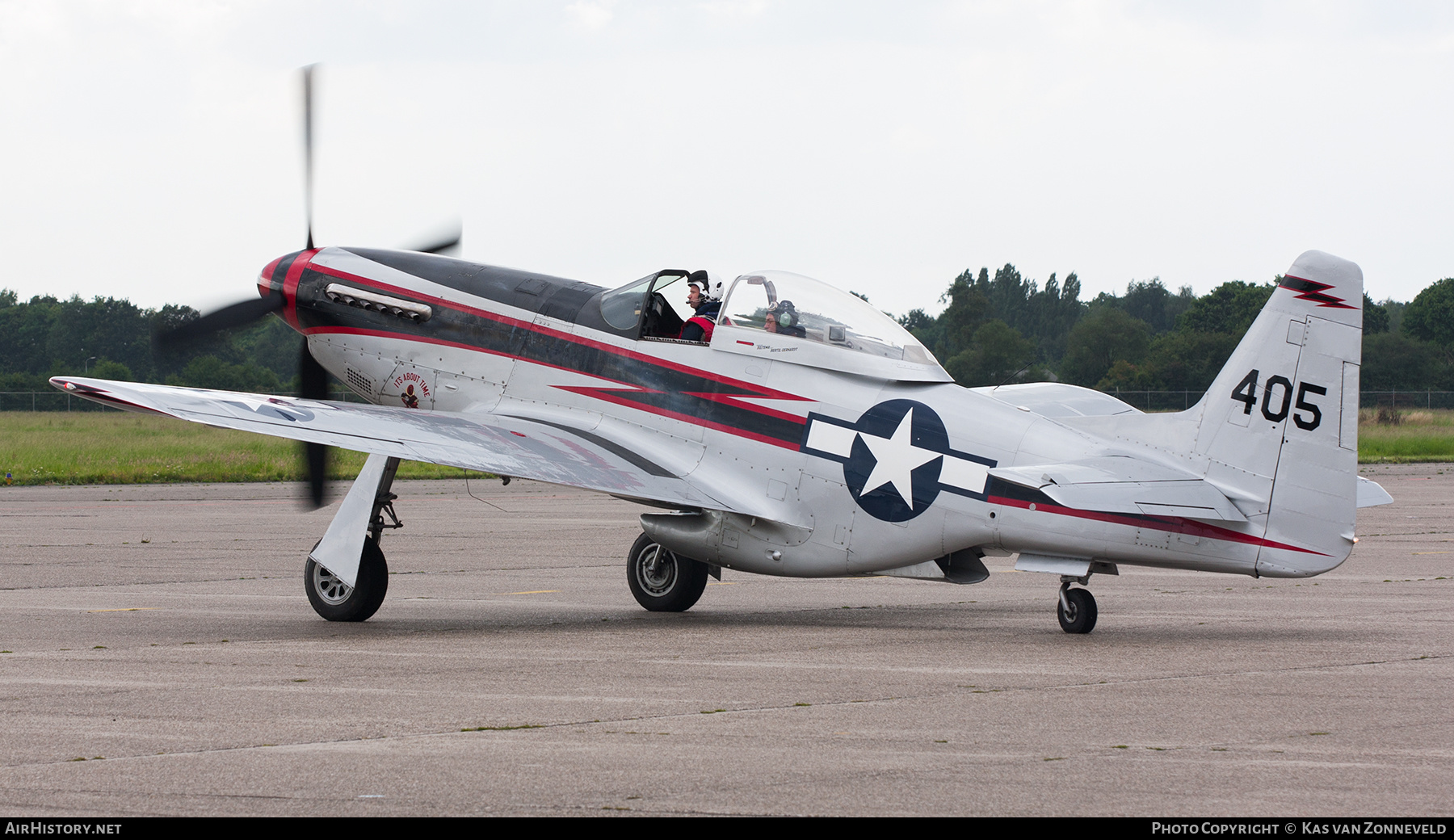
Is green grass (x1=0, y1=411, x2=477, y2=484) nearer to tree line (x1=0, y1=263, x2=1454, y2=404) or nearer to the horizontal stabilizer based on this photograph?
tree line (x1=0, y1=263, x2=1454, y2=404)

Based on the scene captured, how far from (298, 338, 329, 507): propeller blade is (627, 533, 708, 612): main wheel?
2.95 meters

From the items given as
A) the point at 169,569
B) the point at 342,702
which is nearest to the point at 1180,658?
the point at 342,702

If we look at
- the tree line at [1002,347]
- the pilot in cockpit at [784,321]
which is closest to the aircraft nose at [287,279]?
the pilot in cockpit at [784,321]

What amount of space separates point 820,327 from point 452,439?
315 centimetres

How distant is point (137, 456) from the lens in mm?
49219

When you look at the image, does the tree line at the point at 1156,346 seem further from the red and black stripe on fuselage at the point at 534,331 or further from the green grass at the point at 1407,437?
the red and black stripe on fuselage at the point at 534,331

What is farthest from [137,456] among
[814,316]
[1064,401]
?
[1064,401]

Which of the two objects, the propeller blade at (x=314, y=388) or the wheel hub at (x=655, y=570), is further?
the propeller blade at (x=314, y=388)

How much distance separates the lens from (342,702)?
895cm

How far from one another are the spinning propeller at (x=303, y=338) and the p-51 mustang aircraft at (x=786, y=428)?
6cm

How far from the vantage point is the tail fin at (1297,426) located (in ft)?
36.8

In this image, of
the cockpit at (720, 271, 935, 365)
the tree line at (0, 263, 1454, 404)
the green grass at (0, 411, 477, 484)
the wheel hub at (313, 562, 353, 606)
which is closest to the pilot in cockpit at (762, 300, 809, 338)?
the cockpit at (720, 271, 935, 365)

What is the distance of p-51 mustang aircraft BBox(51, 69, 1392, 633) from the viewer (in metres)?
11.3
